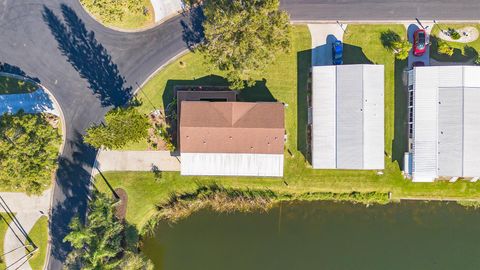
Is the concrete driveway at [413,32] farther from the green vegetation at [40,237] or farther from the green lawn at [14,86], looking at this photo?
the green vegetation at [40,237]

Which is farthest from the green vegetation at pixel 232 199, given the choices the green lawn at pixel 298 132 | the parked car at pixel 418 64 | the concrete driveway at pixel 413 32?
the concrete driveway at pixel 413 32

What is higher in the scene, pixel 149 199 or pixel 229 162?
pixel 229 162

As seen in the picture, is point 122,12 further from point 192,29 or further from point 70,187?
point 70,187

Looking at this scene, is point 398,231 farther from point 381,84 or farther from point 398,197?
point 381,84

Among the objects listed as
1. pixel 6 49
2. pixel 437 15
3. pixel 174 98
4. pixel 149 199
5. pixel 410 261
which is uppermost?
pixel 437 15

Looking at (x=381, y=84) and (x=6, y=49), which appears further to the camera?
(x=6, y=49)

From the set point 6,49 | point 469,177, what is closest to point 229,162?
point 469,177

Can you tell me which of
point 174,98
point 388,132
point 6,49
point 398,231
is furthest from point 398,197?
point 6,49

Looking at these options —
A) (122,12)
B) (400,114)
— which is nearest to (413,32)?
(400,114)
